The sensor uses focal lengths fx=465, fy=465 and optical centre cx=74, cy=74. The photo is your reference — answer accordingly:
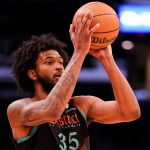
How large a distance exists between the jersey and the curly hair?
515mm

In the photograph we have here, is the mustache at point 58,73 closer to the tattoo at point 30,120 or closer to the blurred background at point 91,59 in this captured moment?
the tattoo at point 30,120

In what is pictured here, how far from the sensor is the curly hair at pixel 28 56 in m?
3.90

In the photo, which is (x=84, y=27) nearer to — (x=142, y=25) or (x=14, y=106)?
(x=14, y=106)

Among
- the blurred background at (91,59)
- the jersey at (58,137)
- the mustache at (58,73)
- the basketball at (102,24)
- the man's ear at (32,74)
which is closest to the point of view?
the basketball at (102,24)

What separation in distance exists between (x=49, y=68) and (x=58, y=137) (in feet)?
1.83

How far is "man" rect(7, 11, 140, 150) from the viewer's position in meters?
3.24

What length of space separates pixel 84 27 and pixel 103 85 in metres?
8.14

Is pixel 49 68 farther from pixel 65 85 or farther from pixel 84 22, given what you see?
pixel 84 22

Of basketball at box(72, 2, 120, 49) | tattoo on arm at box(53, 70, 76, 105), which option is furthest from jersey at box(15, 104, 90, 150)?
basketball at box(72, 2, 120, 49)

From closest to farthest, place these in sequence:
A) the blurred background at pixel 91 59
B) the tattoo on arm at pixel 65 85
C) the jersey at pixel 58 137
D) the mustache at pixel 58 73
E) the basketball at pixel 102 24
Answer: the tattoo on arm at pixel 65 85 → the basketball at pixel 102 24 → the jersey at pixel 58 137 → the mustache at pixel 58 73 → the blurred background at pixel 91 59

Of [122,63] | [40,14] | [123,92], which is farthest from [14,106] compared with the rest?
[122,63]

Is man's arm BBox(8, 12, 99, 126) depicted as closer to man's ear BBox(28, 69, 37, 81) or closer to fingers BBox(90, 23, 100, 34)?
fingers BBox(90, 23, 100, 34)

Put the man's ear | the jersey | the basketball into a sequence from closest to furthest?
the basketball → the jersey → the man's ear

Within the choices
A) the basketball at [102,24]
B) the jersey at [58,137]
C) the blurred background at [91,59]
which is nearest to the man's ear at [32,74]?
the jersey at [58,137]
